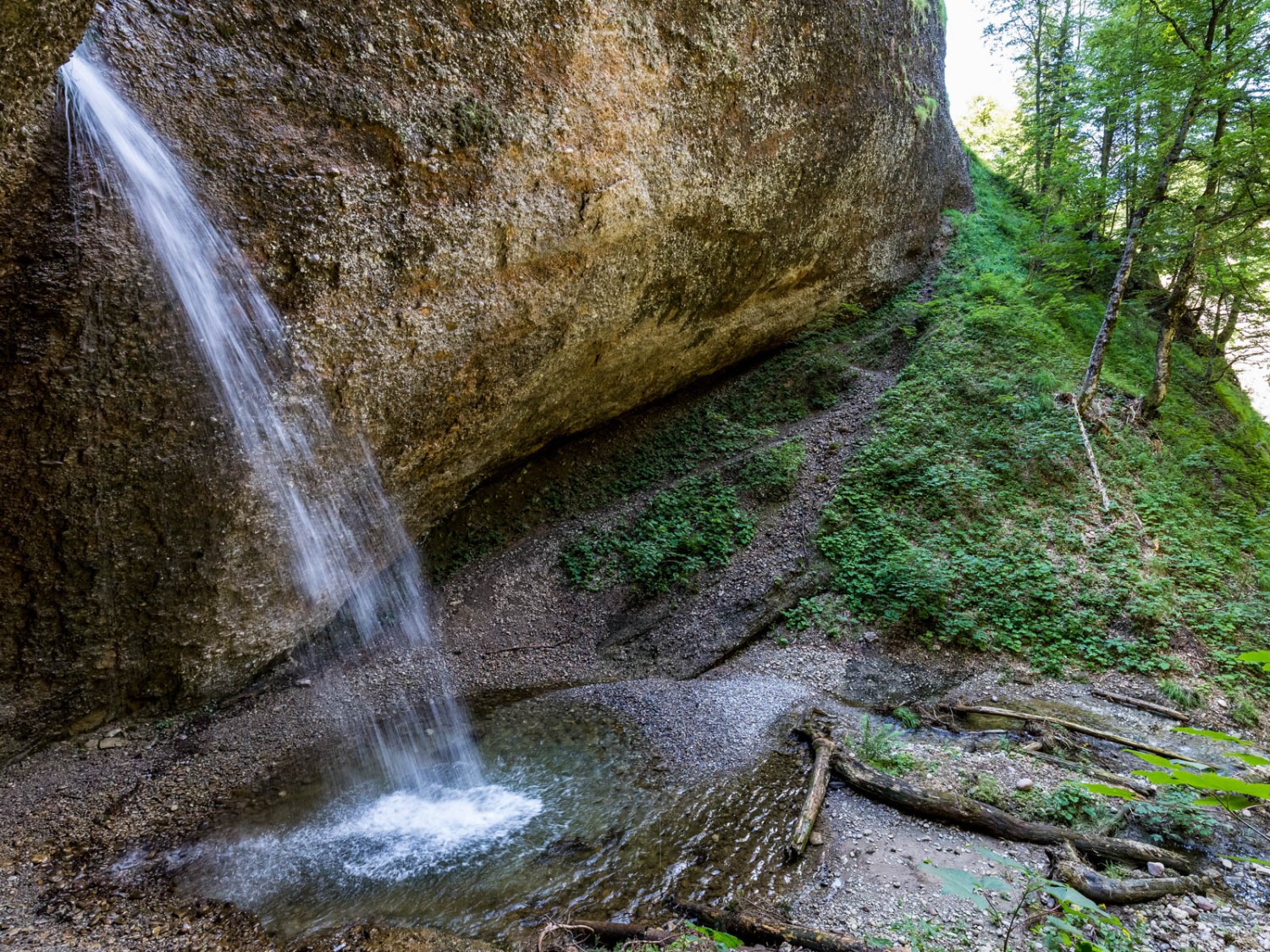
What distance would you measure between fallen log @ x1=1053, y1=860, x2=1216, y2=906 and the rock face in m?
7.07

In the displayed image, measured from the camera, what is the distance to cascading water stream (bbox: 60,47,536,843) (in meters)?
4.68

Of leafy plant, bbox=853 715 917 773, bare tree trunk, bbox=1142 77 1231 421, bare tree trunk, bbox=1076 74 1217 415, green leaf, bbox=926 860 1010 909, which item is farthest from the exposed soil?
bare tree trunk, bbox=1142 77 1231 421

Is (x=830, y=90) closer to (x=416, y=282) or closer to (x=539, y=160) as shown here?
(x=539, y=160)

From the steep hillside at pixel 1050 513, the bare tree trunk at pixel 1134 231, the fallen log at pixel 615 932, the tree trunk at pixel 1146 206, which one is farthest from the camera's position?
the bare tree trunk at pixel 1134 231

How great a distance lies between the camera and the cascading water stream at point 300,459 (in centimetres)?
468

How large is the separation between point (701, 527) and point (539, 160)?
5617 mm

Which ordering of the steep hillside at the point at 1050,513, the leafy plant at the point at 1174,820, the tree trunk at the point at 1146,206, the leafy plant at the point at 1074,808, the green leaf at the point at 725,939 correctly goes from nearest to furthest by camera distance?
the green leaf at the point at 725,939 < the leafy plant at the point at 1174,820 < the leafy plant at the point at 1074,808 < the steep hillside at the point at 1050,513 < the tree trunk at the point at 1146,206

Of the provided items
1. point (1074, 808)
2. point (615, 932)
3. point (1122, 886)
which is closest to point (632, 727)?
point (615, 932)

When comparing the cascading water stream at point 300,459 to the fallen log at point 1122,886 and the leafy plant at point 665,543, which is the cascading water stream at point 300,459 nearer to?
the leafy plant at point 665,543

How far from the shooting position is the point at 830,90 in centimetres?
997

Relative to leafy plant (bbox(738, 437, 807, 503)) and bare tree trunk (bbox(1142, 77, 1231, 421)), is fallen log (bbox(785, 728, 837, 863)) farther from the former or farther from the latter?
bare tree trunk (bbox(1142, 77, 1231, 421))

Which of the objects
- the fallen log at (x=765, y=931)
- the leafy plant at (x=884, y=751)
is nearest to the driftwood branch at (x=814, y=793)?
the leafy plant at (x=884, y=751)

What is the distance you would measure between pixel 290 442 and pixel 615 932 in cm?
516

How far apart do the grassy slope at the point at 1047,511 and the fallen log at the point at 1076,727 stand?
1.20 metres
